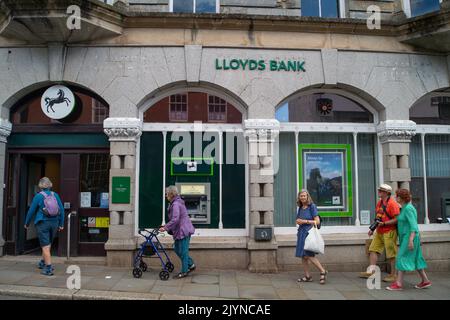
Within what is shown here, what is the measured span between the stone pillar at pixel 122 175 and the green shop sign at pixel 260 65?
239cm

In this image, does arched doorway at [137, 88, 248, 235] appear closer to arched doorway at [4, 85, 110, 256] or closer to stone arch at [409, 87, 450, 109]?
arched doorway at [4, 85, 110, 256]

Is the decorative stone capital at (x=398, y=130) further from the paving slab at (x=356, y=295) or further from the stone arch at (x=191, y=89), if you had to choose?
the paving slab at (x=356, y=295)

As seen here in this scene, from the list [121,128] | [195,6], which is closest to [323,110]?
[195,6]

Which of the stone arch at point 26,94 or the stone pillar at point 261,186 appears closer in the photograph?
the stone pillar at point 261,186

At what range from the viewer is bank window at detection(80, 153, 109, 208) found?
28.1 ft

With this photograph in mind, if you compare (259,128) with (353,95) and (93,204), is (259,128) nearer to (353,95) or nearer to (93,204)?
(353,95)

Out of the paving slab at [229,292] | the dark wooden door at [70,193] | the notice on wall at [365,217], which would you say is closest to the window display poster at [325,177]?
the notice on wall at [365,217]

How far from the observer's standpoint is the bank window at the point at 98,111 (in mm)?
8672

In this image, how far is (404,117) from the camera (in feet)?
28.6

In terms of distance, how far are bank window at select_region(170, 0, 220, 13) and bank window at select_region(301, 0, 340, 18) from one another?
2250mm

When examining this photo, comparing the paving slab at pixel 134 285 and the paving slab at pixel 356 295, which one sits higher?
the paving slab at pixel 134 285

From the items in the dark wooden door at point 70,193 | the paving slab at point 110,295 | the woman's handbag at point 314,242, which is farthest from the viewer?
the dark wooden door at point 70,193

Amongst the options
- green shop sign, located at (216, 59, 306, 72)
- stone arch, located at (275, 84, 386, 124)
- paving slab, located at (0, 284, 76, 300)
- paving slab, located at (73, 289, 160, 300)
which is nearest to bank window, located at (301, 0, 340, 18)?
green shop sign, located at (216, 59, 306, 72)

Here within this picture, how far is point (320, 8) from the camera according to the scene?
9078 millimetres
